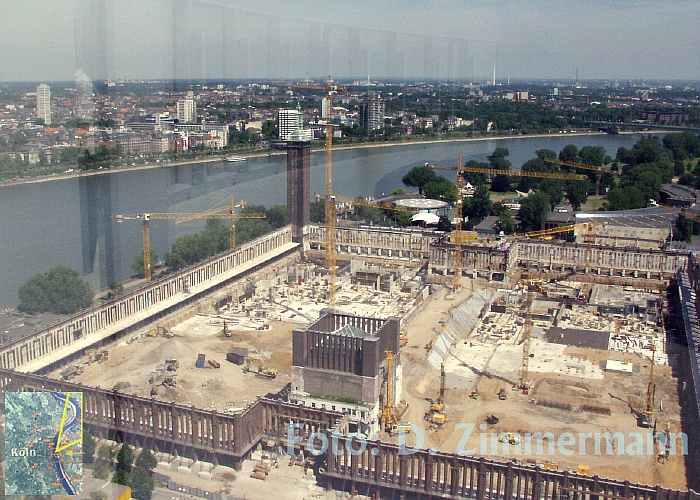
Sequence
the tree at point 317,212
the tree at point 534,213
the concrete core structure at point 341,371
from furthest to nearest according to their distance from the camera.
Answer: the tree at point 534,213 < the tree at point 317,212 < the concrete core structure at point 341,371

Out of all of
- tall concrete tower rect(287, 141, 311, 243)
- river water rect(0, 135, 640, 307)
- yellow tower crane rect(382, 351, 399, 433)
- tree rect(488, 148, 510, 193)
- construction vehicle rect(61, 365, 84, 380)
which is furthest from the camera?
tree rect(488, 148, 510, 193)

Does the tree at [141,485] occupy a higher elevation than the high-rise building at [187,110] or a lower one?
lower

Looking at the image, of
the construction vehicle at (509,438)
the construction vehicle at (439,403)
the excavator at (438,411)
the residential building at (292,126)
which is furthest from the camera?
the residential building at (292,126)

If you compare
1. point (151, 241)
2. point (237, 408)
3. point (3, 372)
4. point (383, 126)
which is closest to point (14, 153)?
point (151, 241)

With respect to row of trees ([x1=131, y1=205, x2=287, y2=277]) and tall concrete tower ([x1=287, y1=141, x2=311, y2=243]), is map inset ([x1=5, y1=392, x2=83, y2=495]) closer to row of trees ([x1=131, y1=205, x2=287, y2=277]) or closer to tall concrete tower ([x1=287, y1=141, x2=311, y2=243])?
row of trees ([x1=131, y1=205, x2=287, y2=277])

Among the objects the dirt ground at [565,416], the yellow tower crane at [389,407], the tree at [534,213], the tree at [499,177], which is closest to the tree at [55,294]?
the dirt ground at [565,416]

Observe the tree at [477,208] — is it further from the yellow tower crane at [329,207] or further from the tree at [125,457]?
the tree at [125,457]

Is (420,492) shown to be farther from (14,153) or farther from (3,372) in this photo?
(14,153)

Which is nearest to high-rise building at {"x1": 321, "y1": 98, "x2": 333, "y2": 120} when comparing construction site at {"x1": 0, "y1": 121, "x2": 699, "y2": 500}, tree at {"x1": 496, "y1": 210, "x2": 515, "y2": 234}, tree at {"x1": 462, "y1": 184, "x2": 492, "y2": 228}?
construction site at {"x1": 0, "y1": 121, "x2": 699, "y2": 500}
